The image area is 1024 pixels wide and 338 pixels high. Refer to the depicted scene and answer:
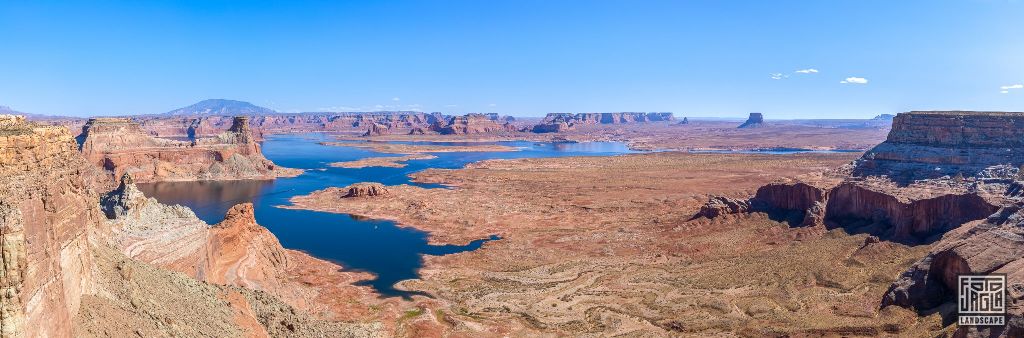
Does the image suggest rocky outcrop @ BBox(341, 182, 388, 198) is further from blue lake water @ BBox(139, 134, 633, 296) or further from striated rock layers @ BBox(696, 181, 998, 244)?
striated rock layers @ BBox(696, 181, 998, 244)

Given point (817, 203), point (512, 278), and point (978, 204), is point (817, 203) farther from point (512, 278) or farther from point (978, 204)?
point (512, 278)

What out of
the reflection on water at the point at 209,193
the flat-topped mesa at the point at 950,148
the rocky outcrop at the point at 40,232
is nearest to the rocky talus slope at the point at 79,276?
the rocky outcrop at the point at 40,232

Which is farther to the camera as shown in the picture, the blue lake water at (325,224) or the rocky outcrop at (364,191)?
the rocky outcrop at (364,191)

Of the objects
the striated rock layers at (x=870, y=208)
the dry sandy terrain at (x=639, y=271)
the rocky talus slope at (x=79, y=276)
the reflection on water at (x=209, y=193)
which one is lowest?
the dry sandy terrain at (x=639, y=271)

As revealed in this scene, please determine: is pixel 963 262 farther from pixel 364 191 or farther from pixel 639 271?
pixel 364 191

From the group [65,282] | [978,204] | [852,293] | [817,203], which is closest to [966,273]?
[852,293]

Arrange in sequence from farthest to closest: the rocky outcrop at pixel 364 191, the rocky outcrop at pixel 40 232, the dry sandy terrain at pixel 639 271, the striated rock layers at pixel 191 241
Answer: the rocky outcrop at pixel 364 191
the dry sandy terrain at pixel 639 271
the striated rock layers at pixel 191 241
the rocky outcrop at pixel 40 232

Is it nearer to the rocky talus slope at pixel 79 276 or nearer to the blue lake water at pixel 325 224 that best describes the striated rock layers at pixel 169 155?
the blue lake water at pixel 325 224
